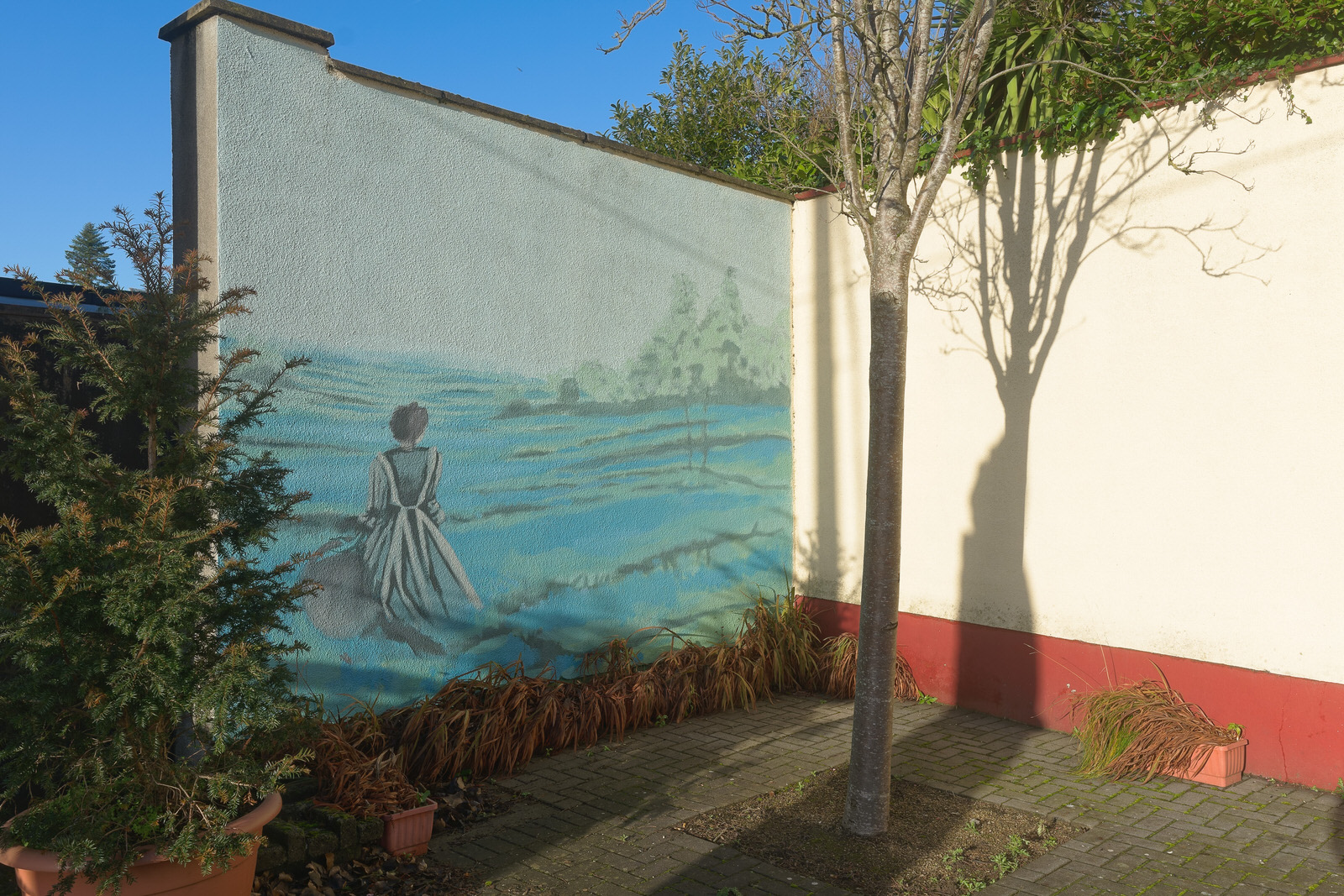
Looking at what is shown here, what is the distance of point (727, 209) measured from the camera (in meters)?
7.00

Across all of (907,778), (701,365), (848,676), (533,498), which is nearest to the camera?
(907,778)

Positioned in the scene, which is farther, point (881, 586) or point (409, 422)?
point (409, 422)

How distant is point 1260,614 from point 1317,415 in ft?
3.63

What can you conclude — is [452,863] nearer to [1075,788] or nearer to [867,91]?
[1075,788]

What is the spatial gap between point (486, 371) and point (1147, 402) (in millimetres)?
3930

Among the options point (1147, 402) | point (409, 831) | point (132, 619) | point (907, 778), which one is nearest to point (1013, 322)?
point (1147, 402)

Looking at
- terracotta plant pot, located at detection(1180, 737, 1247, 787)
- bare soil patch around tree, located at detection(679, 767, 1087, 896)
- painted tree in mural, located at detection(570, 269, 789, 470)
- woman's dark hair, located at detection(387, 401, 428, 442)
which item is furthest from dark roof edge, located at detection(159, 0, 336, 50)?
terracotta plant pot, located at detection(1180, 737, 1247, 787)

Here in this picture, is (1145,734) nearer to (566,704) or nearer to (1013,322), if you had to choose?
(1013,322)

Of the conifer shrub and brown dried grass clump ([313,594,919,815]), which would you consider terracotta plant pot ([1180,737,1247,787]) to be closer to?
brown dried grass clump ([313,594,919,815])

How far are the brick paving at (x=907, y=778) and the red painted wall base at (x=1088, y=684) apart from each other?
0.14m

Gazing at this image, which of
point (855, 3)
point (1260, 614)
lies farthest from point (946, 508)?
point (855, 3)

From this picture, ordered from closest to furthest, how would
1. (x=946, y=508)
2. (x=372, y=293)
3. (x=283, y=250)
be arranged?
1. (x=283, y=250)
2. (x=372, y=293)
3. (x=946, y=508)

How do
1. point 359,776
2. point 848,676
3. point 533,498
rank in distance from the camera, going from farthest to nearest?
1. point 848,676
2. point 533,498
3. point 359,776

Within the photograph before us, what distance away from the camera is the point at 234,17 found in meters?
4.47
